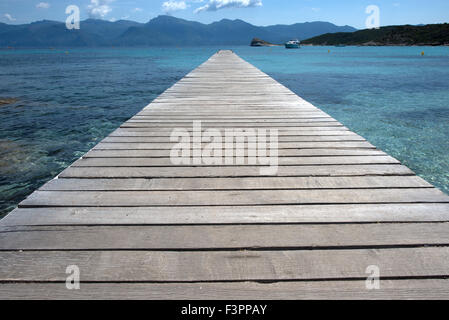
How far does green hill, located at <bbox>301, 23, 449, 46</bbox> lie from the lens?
80875mm

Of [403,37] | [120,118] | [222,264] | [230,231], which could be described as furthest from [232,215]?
[403,37]

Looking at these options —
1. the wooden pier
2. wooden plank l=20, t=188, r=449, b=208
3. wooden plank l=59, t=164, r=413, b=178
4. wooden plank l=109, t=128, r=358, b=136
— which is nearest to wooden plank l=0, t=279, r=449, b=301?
the wooden pier

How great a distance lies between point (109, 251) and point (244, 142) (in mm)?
1912

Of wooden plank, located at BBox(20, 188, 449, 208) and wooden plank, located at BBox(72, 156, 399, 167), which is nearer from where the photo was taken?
wooden plank, located at BBox(20, 188, 449, 208)

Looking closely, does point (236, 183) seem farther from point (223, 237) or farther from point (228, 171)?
point (223, 237)

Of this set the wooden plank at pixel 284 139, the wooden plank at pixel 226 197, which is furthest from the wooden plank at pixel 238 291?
the wooden plank at pixel 284 139

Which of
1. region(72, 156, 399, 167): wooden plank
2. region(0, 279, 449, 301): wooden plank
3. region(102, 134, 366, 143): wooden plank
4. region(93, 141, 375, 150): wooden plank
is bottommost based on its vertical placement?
region(0, 279, 449, 301): wooden plank

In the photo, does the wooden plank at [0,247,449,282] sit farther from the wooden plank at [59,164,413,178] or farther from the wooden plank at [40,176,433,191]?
the wooden plank at [59,164,413,178]

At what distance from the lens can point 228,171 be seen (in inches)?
95.0

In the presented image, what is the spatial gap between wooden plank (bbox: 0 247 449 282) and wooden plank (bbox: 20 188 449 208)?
485mm

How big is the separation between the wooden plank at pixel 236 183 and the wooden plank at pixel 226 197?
66 mm

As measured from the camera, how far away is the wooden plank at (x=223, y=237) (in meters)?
1.50

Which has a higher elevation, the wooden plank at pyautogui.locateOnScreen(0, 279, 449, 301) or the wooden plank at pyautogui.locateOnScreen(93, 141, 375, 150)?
the wooden plank at pyautogui.locateOnScreen(93, 141, 375, 150)

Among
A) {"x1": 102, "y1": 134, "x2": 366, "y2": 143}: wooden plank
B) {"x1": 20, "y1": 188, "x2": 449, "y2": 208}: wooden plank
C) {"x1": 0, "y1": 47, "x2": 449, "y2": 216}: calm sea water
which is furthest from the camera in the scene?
{"x1": 0, "y1": 47, "x2": 449, "y2": 216}: calm sea water
